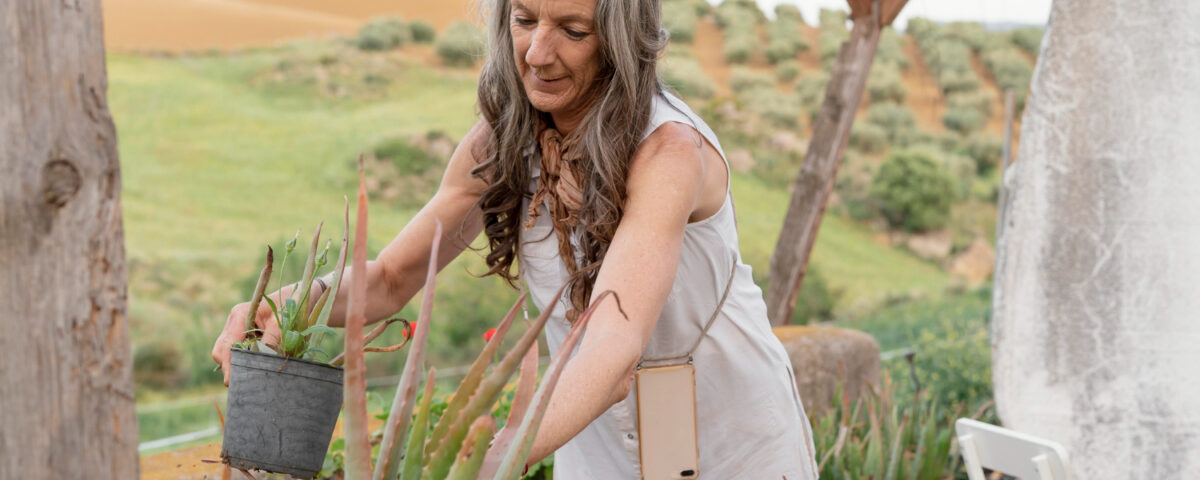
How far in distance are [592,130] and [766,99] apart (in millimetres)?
14401

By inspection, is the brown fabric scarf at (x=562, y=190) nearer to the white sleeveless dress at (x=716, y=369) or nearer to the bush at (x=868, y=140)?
the white sleeveless dress at (x=716, y=369)

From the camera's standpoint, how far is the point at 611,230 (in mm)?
1539

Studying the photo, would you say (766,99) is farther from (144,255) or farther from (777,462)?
(777,462)

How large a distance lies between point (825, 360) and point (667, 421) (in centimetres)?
266

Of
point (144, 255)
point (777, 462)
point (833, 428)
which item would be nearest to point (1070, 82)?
point (833, 428)

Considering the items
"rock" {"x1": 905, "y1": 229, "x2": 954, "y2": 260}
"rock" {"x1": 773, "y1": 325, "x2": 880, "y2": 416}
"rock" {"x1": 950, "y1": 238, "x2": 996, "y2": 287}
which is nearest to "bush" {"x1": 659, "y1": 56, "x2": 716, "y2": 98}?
"rock" {"x1": 905, "y1": 229, "x2": 954, "y2": 260}

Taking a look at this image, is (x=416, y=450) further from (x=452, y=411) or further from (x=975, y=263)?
(x=975, y=263)

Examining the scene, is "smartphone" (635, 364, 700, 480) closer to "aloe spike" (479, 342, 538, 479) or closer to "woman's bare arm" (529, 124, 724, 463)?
"woman's bare arm" (529, 124, 724, 463)

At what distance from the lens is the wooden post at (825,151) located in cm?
425

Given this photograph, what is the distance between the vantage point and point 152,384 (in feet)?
28.3

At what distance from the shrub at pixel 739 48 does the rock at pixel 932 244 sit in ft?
12.0

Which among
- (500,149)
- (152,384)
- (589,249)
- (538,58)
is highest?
(538,58)

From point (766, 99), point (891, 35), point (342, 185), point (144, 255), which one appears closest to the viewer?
point (144, 255)

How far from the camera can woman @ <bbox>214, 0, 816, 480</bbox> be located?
141 cm
